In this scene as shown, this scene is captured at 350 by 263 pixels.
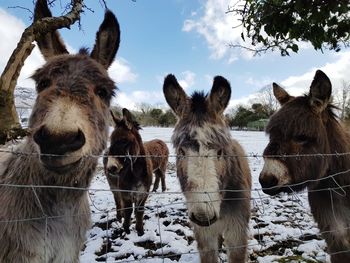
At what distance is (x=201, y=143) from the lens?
10.5 ft

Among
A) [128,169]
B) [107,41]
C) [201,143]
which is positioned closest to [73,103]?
[107,41]

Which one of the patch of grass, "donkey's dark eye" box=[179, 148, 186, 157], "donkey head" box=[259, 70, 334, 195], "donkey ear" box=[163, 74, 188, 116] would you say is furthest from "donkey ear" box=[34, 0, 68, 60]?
the patch of grass

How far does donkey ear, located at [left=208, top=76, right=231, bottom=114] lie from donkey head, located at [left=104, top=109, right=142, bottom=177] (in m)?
2.97

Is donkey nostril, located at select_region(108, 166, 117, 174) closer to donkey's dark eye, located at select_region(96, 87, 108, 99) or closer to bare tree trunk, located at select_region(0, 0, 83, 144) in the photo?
bare tree trunk, located at select_region(0, 0, 83, 144)

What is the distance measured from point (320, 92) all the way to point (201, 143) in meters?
1.39

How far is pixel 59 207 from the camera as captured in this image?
2320 mm

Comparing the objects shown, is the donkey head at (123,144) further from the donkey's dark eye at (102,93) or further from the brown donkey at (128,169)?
the donkey's dark eye at (102,93)

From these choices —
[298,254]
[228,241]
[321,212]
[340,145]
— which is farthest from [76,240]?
[298,254]

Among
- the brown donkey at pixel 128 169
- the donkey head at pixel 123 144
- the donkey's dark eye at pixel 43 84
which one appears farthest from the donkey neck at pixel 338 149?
the donkey head at pixel 123 144

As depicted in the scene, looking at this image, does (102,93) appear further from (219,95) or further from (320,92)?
(320,92)

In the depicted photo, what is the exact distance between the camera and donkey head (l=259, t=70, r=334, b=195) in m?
3.15

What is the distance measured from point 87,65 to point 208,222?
65.4 inches

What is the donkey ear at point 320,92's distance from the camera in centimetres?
334

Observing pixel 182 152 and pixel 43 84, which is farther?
pixel 182 152
